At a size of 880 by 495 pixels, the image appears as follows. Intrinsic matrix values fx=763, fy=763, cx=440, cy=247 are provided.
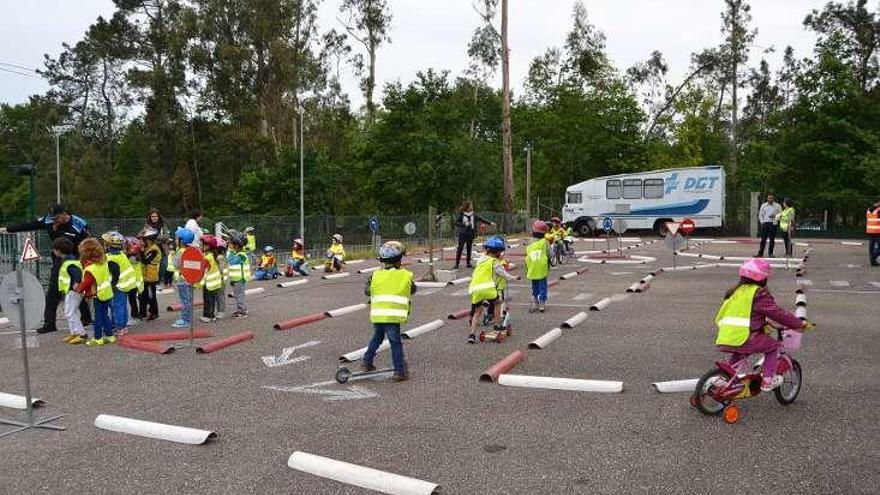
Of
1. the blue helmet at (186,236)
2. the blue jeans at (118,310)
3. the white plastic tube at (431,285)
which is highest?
the blue helmet at (186,236)

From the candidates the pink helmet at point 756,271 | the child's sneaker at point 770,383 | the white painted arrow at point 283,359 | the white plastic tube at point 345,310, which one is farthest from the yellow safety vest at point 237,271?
the child's sneaker at point 770,383

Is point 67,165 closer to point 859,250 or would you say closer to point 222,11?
point 222,11

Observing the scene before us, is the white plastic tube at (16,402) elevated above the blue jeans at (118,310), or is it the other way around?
the blue jeans at (118,310)

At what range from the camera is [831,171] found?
136ft

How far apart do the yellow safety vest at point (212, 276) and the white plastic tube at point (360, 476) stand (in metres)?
7.08

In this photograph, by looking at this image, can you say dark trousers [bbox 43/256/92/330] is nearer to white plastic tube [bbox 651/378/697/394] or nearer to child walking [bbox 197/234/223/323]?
child walking [bbox 197/234/223/323]

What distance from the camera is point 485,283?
1002 cm

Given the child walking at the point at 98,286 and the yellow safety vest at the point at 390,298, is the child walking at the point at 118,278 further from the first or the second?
the yellow safety vest at the point at 390,298

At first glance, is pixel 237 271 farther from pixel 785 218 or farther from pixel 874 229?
pixel 785 218

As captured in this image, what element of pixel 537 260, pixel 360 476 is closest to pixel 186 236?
pixel 537 260

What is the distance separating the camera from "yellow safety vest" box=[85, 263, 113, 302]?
10031mm

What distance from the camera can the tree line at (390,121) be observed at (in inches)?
1618

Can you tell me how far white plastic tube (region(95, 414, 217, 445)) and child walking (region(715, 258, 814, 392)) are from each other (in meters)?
4.27

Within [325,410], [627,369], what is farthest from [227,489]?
[627,369]
